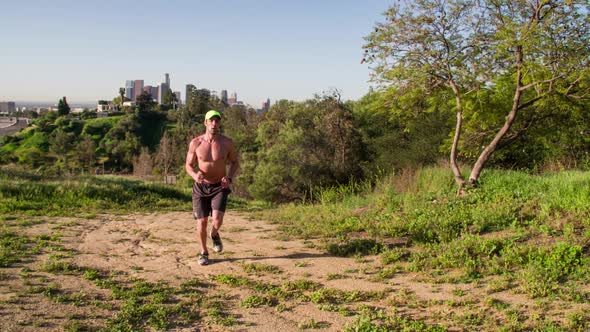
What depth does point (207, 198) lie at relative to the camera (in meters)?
5.55

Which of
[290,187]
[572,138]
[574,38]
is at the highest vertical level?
[574,38]

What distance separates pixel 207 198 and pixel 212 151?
1.94 feet

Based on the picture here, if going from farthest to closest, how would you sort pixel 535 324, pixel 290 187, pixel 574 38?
pixel 290 187 < pixel 574 38 < pixel 535 324

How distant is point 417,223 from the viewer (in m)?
6.46

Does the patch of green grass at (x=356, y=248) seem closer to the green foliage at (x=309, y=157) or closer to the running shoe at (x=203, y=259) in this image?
the running shoe at (x=203, y=259)

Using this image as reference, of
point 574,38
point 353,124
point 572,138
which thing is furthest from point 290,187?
point 574,38

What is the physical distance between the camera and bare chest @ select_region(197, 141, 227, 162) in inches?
217

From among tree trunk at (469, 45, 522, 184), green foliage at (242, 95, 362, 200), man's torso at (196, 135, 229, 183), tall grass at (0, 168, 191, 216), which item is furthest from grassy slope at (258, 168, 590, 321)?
green foliage at (242, 95, 362, 200)

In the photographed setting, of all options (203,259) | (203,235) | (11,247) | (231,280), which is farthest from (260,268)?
(11,247)

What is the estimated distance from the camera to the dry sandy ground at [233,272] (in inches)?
147

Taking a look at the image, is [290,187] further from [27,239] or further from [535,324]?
[535,324]

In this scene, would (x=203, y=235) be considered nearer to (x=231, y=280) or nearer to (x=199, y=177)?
(x=199, y=177)

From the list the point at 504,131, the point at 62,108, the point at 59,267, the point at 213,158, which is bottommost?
the point at 59,267

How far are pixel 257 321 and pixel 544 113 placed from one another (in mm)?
9092
